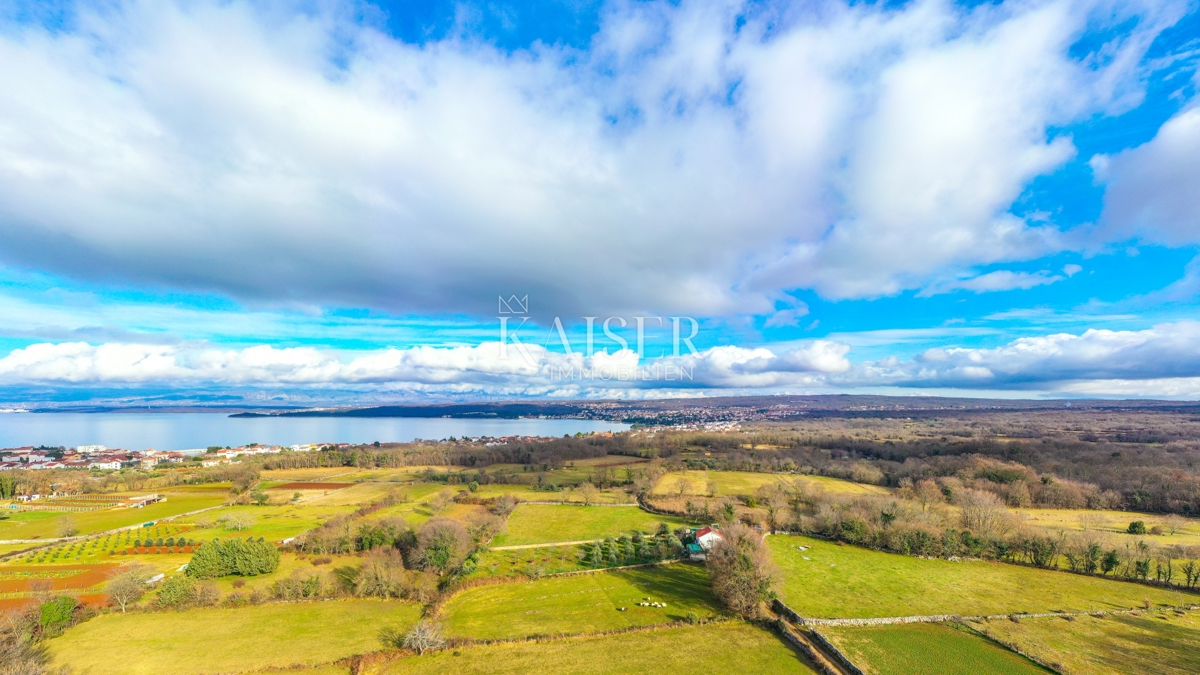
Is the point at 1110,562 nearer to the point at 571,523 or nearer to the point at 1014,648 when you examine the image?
the point at 1014,648

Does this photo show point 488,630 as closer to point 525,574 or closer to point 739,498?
point 525,574

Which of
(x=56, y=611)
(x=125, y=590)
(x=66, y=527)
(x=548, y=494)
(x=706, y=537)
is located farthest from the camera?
(x=548, y=494)

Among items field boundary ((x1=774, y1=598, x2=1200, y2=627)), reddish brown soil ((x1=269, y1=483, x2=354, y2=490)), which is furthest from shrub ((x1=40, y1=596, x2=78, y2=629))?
reddish brown soil ((x1=269, y1=483, x2=354, y2=490))

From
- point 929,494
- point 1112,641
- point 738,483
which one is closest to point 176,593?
point 1112,641

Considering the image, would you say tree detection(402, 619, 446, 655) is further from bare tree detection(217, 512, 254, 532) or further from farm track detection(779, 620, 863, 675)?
bare tree detection(217, 512, 254, 532)

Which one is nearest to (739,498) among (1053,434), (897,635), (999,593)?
(999,593)

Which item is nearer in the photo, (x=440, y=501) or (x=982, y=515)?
(x=982, y=515)
